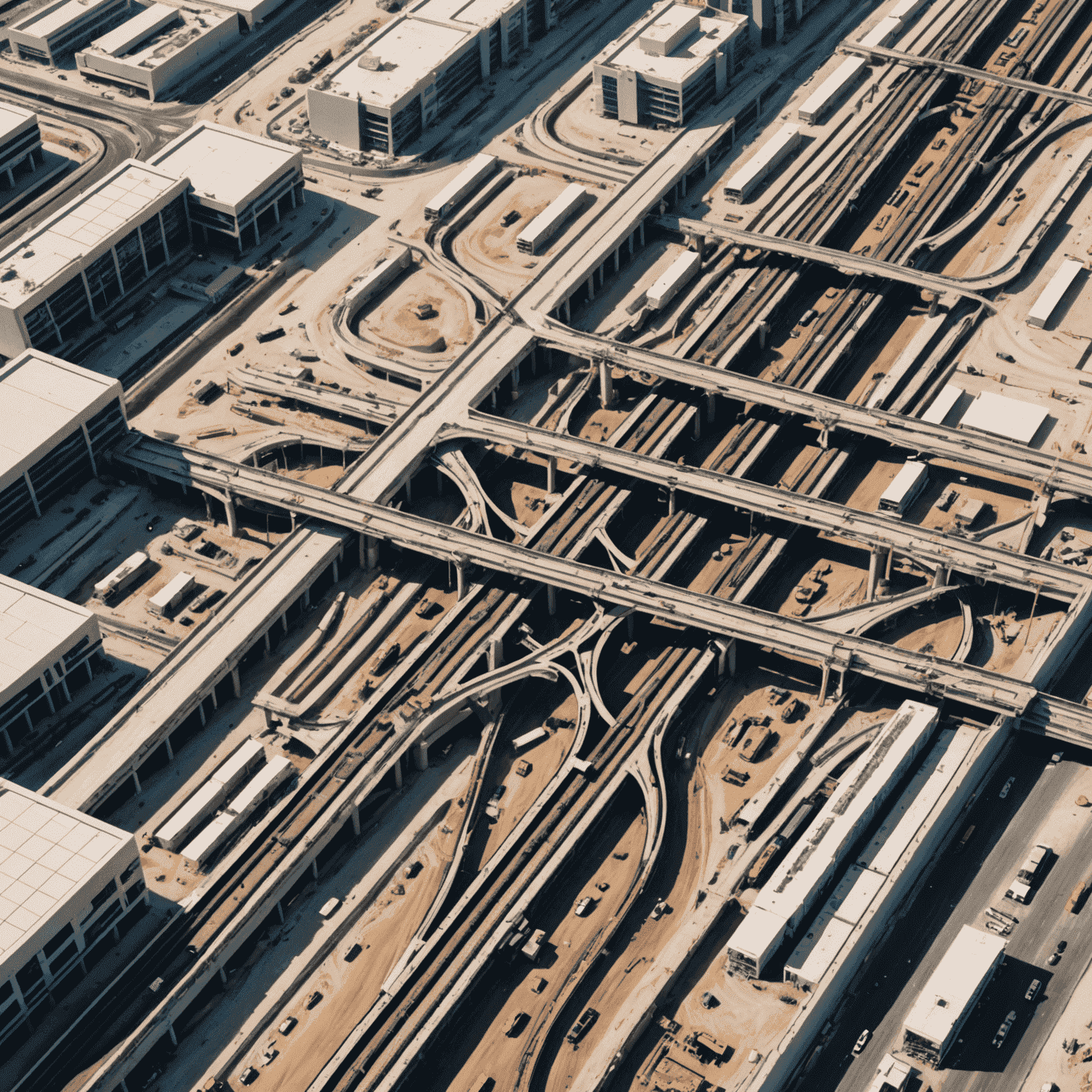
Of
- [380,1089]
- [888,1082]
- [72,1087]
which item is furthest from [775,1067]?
[72,1087]

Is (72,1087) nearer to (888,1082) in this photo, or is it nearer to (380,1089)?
(380,1089)

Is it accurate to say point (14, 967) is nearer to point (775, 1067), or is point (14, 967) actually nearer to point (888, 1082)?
point (775, 1067)

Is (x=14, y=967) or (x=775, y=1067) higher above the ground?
(x=775, y=1067)

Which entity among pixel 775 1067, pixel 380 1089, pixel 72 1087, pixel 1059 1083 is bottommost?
pixel 72 1087

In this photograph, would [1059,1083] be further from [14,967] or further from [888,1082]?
[14,967]

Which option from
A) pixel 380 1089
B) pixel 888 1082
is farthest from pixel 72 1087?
pixel 888 1082

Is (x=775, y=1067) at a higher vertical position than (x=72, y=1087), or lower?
higher

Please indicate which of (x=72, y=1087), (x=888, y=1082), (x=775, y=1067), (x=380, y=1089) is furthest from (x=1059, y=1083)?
(x=72, y=1087)
